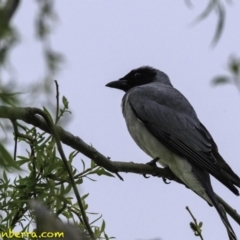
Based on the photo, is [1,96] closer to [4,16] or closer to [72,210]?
[4,16]

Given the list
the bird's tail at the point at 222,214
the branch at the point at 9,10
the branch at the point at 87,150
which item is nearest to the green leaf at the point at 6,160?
the branch at the point at 9,10

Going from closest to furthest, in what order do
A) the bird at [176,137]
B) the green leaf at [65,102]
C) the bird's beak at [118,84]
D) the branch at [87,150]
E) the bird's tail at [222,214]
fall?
the branch at [87,150], the green leaf at [65,102], the bird's tail at [222,214], the bird at [176,137], the bird's beak at [118,84]

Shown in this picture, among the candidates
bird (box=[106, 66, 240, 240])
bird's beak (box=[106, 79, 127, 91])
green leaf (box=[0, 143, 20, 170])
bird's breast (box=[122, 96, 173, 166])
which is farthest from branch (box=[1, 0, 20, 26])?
bird's beak (box=[106, 79, 127, 91])

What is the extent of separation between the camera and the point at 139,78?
26.4 ft

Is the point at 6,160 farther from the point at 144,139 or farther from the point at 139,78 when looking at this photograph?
the point at 139,78

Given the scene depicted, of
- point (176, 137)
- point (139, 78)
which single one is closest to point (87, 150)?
point (176, 137)

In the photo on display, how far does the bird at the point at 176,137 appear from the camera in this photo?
221 inches

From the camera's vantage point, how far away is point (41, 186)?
2.89 m

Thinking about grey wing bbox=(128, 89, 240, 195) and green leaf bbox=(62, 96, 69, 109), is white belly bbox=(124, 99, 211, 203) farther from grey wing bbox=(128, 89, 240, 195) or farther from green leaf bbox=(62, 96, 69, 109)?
green leaf bbox=(62, 96, 69, 109)

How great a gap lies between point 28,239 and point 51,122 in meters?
0.59

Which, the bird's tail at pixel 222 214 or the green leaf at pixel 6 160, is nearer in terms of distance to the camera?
the green leaf at pixel 6 160

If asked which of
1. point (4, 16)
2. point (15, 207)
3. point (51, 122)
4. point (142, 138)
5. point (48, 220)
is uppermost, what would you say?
point (142, 138)

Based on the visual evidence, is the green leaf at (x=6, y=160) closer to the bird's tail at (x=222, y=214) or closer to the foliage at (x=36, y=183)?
the foliage at (x=36, y=183)

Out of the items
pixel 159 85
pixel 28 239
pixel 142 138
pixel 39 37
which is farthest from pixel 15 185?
pixel 159 85
